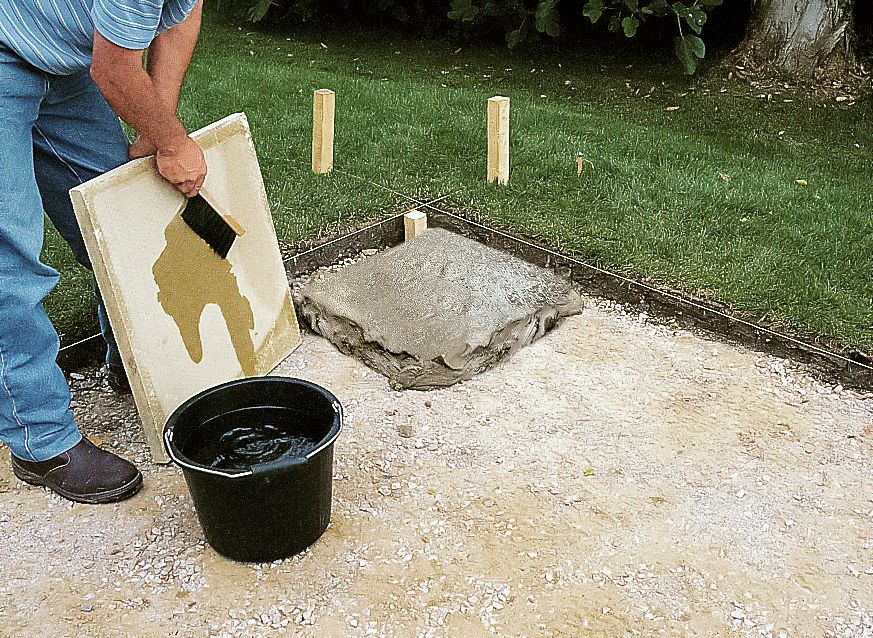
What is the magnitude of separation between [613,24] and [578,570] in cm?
580

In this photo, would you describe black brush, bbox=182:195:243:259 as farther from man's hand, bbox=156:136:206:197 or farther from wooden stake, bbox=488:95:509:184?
wooden stake, bbox=488:95:509:184

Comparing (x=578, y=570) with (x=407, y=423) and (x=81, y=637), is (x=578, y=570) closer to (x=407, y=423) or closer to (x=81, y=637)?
(x=407, y=423)

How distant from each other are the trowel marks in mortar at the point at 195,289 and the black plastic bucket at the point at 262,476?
A: 17.8 inches

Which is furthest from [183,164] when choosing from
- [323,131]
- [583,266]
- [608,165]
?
[608,165]

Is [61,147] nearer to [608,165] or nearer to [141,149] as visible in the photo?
[141,149]

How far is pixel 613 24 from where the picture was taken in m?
7.41

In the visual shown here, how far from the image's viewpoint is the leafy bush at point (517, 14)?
7230 millimetres

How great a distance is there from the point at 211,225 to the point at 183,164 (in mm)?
354

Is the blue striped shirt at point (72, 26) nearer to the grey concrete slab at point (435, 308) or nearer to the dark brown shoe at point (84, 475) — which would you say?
the dark brown shoe at point (84, 475)

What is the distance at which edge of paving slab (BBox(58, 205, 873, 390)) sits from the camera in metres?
3.66

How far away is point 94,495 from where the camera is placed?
2.88 m

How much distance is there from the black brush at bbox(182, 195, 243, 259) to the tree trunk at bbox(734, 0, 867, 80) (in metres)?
6.03

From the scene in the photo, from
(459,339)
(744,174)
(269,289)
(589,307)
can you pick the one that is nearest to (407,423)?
(459,339)

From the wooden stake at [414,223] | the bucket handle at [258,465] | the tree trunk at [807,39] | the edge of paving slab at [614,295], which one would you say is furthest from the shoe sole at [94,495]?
the tree trunk at [807,39]
